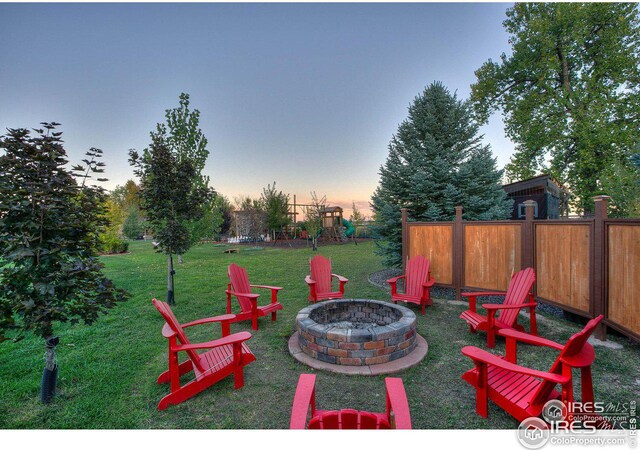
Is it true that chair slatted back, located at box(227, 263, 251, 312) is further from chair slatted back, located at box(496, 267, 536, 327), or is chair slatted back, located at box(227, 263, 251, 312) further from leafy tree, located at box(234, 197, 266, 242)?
leafy tree, located at box(234, 197, 266, 242)

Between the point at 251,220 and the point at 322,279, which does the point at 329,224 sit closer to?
the point at 251,220

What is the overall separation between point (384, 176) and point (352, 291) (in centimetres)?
372

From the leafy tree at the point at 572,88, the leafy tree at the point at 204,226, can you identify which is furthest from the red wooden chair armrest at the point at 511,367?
the leafy tree at the point at 572,88

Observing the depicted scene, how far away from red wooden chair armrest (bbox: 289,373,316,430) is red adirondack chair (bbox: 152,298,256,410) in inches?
38.9

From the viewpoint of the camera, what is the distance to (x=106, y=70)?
691cm

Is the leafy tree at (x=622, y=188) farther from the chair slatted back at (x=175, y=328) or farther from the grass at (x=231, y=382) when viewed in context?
the chair slatted back at (x=175, y=328)

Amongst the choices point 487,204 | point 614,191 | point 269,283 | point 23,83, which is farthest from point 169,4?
point 614,191

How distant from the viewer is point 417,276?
5375 mm

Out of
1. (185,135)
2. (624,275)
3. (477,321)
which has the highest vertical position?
(185,135)

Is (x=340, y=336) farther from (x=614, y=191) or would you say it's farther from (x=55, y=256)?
(x=614, y=191)

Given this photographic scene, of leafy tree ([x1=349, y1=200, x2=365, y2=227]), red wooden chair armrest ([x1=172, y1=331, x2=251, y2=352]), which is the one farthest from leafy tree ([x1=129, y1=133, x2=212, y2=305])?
leafy tree ([x1=349, y1=200, x2=365, y2=227])

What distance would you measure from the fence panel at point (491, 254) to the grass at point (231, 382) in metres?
1.03

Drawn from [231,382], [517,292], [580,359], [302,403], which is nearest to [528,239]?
[517,292]

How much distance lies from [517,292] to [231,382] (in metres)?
3.79
